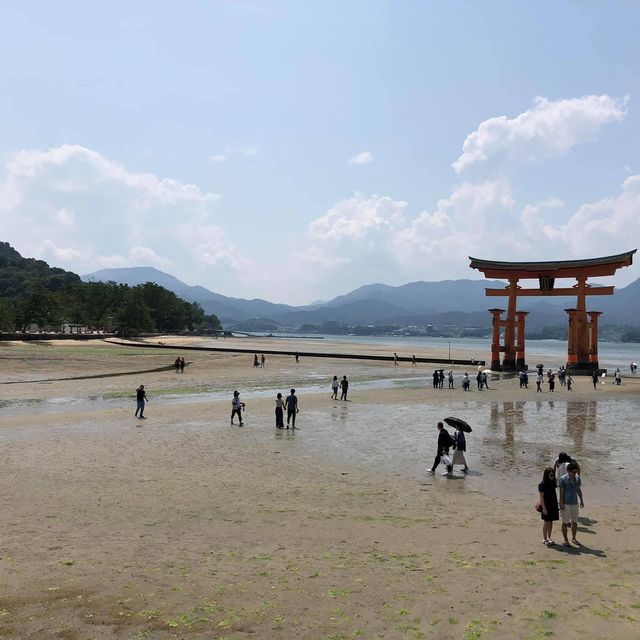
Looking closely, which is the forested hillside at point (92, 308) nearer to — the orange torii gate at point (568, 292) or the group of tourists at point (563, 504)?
the orange torii gate at point (568, 292)

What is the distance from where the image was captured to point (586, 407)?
1158 inches

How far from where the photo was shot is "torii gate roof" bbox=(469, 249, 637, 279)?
165ft

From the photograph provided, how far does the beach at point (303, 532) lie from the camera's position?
661 cm

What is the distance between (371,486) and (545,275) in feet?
154

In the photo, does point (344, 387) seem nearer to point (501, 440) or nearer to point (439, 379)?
point (501, 440)

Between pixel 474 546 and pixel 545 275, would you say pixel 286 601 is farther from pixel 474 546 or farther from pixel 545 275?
pixel 545 275

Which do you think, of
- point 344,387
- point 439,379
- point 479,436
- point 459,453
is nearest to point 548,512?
point 459,453

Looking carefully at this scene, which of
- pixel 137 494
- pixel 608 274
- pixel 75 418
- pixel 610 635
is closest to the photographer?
pixel 610 635

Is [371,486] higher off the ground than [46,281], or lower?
lower

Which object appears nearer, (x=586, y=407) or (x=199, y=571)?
(x=199, y=571)

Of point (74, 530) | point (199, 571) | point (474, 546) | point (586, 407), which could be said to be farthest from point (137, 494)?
point (586, 407)

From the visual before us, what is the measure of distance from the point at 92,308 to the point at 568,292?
337 ft

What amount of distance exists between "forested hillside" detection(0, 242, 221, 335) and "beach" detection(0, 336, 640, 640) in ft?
276

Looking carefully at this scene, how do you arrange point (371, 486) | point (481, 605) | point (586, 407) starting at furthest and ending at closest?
point (586, 407), point (371, 486), point (481, 605)
